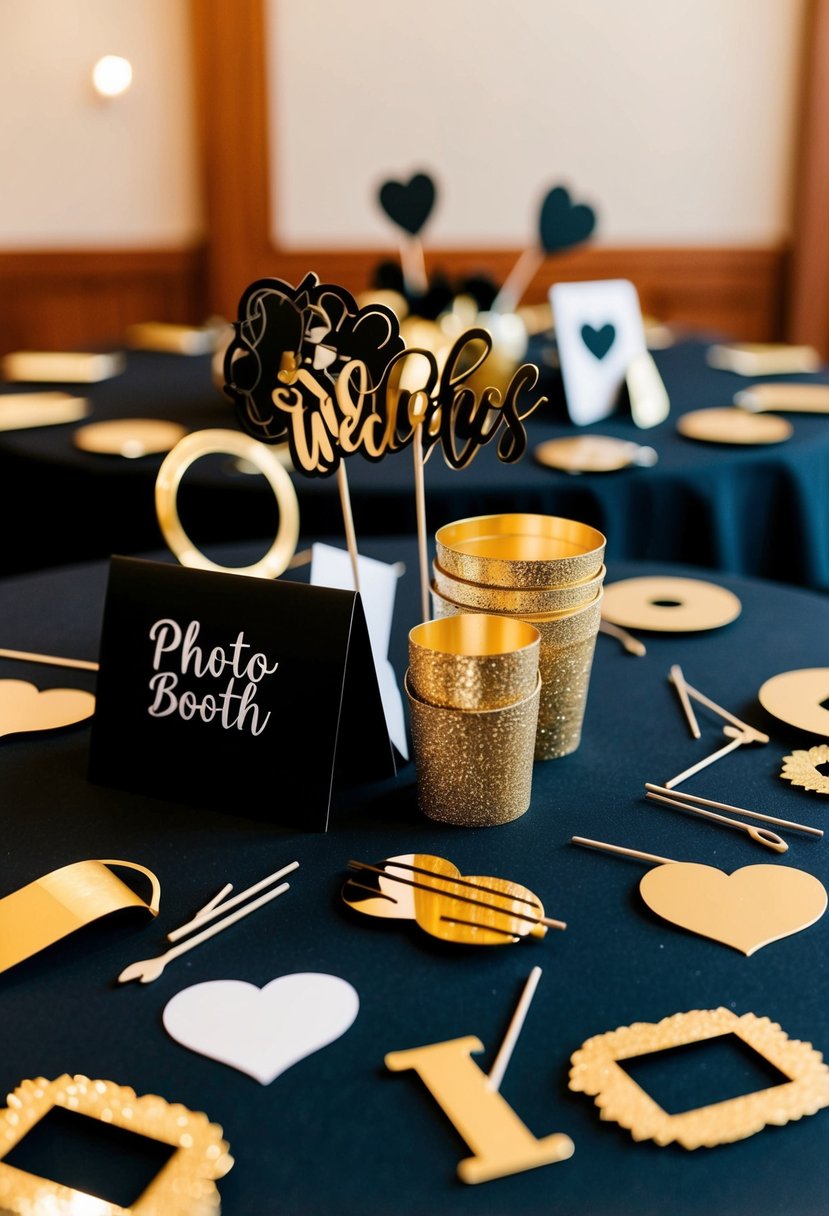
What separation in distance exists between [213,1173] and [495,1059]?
17 centimetres

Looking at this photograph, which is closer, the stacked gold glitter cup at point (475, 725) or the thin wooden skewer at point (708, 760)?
the stacked gold glitter cup at point (475, 725)

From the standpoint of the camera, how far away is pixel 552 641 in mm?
982

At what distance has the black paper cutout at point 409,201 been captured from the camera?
99.5 inches

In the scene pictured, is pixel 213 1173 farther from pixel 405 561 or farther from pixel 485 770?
pixel 405 561

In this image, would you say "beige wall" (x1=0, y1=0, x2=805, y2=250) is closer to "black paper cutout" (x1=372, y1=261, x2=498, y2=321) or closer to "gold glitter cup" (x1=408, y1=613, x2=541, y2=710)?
"black paper cutout" (x1=372, y1=261, x2=498, y2=321)

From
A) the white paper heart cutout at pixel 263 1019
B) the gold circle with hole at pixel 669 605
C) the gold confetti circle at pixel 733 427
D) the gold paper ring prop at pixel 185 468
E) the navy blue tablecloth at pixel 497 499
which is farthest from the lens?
the gold confetti circle at pixel 733 427

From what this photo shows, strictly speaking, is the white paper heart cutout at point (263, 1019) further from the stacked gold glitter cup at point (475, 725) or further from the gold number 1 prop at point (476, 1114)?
the stacked gold glitter cup at point (475, 725)

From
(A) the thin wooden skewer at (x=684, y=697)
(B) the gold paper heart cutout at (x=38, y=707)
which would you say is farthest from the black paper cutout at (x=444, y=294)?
(B) the gold paper heart cutout at (x=38, y=707)

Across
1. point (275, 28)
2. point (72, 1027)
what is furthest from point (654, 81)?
point (72, 1027)

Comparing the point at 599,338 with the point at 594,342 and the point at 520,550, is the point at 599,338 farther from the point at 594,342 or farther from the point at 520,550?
the point at 520,550

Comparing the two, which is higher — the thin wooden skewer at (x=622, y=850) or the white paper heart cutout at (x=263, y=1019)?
the thin wooden skewer at (x=622, y=850)

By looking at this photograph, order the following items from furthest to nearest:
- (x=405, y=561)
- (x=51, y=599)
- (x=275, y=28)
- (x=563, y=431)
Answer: (x=275, y=28) → (x=563, y=431) → (x=405, y=561) → (x=51, y=599)

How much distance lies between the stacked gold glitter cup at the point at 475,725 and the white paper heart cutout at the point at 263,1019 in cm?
21

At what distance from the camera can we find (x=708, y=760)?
3.39 feet
